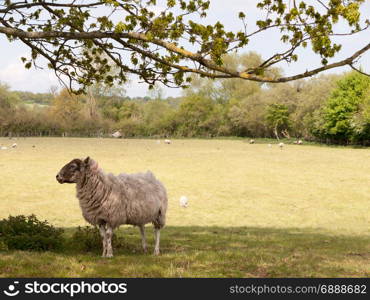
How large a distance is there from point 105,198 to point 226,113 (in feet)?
383

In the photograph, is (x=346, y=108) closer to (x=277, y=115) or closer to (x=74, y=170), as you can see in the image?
(x=277, y=115)

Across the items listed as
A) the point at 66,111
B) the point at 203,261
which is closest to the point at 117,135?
the point at 66,111

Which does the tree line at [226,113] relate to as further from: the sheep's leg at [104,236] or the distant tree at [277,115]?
the sheep's leg at [104,236]

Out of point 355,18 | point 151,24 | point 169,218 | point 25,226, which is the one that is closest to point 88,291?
point 25,226

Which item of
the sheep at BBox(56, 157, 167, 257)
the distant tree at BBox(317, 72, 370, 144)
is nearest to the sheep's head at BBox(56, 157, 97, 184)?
the sheep at BBox(56, 157, 167, 257)

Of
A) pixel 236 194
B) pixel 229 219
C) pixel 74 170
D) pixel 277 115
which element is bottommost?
pixel 229 219

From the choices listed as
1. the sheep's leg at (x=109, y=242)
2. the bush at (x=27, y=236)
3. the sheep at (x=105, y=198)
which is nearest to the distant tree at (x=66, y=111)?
the bush at (x=27, y=236)

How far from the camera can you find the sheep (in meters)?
9.98

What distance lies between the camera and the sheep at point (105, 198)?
998 cm

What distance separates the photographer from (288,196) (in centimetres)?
2748

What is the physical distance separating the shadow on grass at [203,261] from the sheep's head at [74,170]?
158 centimetres

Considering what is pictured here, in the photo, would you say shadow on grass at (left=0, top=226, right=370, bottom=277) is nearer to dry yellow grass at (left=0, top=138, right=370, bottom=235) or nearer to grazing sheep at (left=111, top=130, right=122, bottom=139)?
dry yellow grass at (left=0, top=138, right=370, bottom=235)

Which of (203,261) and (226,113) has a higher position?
(226,113)

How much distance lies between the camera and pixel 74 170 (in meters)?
9.96
